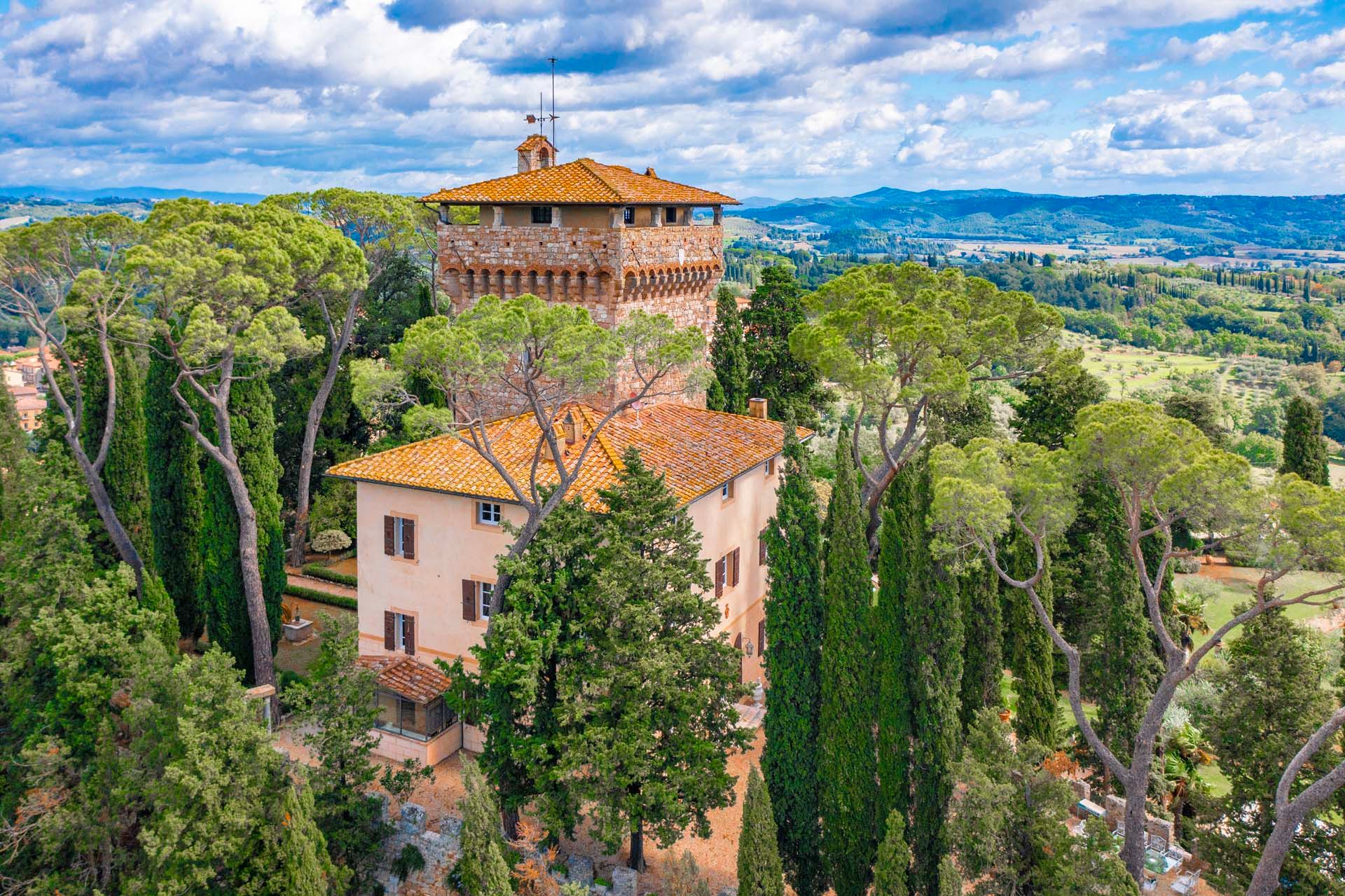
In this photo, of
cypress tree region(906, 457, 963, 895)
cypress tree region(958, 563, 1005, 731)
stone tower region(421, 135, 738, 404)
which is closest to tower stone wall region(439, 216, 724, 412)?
stone tower region(421, 135, 738, 404)

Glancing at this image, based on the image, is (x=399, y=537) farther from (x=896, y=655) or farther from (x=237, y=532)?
(x=896, y=655)

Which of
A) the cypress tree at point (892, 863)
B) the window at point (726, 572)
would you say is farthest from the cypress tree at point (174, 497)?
the cypress tree at point (892, 863)

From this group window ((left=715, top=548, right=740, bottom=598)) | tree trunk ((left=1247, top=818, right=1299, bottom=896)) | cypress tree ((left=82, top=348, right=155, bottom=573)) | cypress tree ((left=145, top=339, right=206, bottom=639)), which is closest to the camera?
tree trunk ((left=1247, top=818, right=1299, bottom=896))

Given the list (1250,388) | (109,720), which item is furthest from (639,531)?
(1250,388)

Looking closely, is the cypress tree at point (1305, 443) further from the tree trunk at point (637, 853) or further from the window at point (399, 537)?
the window at point (399, 537)

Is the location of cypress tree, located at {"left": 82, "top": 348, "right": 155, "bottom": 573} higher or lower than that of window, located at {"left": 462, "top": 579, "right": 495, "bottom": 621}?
higher

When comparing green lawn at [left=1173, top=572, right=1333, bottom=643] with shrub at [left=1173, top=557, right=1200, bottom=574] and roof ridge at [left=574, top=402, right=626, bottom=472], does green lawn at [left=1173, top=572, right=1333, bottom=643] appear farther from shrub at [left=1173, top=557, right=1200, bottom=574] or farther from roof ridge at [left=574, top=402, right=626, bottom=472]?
roof ridge at [left=574, top=402, right=626, bottom=472]

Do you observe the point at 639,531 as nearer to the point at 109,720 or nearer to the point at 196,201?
the point at 109,720

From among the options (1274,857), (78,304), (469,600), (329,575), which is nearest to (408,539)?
(469,600)
